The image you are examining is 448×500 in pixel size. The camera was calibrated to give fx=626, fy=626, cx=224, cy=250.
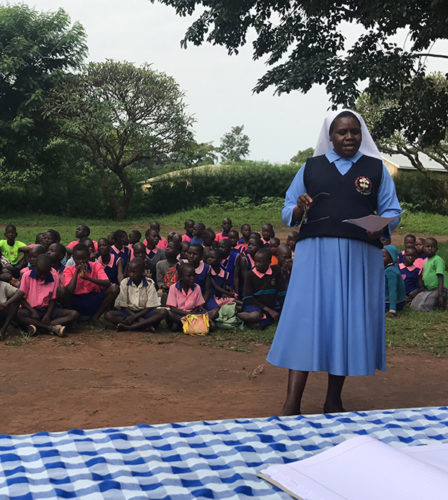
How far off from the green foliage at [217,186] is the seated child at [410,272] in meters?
15.4

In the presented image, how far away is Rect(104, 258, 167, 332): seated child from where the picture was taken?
6.54 meters

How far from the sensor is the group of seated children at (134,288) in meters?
6.24

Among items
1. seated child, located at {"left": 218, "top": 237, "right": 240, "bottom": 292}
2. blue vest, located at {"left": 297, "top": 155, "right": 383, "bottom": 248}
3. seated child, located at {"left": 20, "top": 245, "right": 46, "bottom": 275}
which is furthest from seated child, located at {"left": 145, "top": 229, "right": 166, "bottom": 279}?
blue vest, located at {"left": 297, "top": 155, "right": 383, "bottom": 248}

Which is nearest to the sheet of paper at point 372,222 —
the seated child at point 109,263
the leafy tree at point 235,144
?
the seated child at point 109,263

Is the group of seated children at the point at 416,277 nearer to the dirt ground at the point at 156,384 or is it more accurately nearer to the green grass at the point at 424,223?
the dirt ground at the point at 156,384

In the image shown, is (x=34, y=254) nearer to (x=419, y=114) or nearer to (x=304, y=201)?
(x=304, y=201)

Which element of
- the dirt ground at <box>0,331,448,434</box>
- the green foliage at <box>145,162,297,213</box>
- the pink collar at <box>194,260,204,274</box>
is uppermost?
the green foliage at <box>145,162,297,213</box>

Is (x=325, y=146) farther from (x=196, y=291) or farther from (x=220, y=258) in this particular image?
(x=220, y=258)

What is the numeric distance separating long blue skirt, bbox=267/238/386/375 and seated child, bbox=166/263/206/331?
338 cm

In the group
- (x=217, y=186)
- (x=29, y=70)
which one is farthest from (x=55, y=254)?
(x=217, y=186)

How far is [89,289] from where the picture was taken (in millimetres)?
6766

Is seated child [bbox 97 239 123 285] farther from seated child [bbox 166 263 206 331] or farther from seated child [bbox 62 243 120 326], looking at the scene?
seated child [bbox 166 263 206 331]

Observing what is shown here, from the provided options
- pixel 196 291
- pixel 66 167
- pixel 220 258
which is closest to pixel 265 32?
pixel 220 258

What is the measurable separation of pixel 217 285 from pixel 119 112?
14093 millimetres
